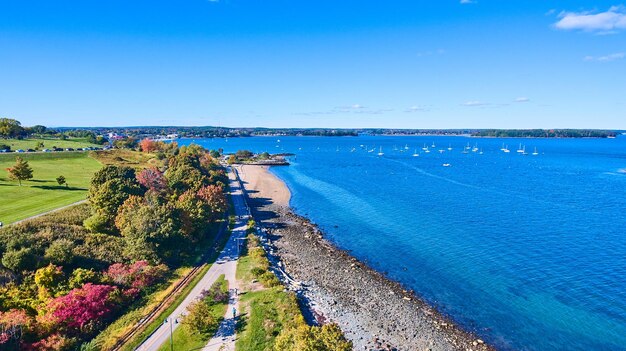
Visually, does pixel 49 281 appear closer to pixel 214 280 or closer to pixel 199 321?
pixel 214 280

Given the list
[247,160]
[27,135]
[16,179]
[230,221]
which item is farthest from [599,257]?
[27,135]

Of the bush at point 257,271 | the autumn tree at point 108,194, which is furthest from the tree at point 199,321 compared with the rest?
the autumn tree at point 108,194

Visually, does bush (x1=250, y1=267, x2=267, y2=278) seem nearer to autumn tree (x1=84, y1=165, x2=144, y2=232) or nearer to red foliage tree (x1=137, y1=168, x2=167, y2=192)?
autumn tree (x1=84, y1=165, x2=144, y2=232)

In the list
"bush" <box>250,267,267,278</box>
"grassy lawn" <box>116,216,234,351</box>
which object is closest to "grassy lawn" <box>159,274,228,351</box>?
"grassy lawn" <box>116,216,234,351</box>

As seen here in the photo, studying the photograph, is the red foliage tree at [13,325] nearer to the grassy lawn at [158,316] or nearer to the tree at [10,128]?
the grassy lawn at [158,316]

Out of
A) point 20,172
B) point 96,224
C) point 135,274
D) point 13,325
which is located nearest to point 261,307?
point 135,274

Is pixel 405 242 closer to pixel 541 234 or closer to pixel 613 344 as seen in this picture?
pixel 541 234
